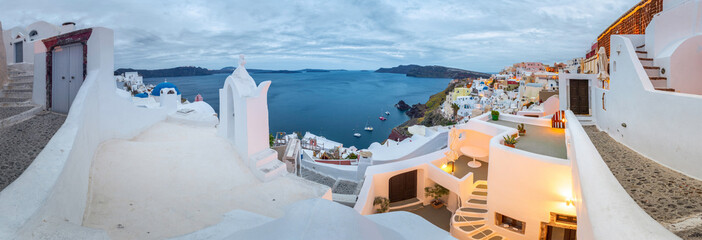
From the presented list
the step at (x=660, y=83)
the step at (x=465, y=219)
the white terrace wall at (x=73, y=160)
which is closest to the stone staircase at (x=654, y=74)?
the step at (x=660, y=83)

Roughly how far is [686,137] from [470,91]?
49.1 m

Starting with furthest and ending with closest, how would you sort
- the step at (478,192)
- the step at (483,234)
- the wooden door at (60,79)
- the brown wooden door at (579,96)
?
the step at (478,192)
the brown wooden door at (579,96)
the step at (483,234)
the wooden door at (60,79)

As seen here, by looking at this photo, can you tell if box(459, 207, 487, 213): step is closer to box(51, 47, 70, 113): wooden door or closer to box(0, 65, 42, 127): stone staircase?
box(51, 47, 70, 113): wooden door

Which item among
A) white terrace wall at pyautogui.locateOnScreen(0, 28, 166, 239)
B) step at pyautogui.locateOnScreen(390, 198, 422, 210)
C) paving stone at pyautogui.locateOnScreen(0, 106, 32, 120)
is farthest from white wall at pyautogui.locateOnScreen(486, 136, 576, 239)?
paving stone at pyautogui.locateOnScreen(0, 106, 32, 120)

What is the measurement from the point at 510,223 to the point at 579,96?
473cm

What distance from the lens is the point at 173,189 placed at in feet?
15.3

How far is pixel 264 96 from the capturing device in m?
6.68

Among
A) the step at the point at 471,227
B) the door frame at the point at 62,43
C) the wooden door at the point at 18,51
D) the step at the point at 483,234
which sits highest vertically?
the wooden door at the point at 18,51

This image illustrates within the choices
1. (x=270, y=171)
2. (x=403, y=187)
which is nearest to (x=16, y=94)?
(x=270, y=171)

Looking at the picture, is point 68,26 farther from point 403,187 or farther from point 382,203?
point 403,187

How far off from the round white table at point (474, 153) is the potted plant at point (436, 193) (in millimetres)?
1393

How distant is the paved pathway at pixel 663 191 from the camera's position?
181cm

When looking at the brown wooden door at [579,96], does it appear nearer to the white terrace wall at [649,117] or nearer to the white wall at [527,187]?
the white wall at [527,187]

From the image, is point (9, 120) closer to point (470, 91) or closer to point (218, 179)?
point (218, 179)
